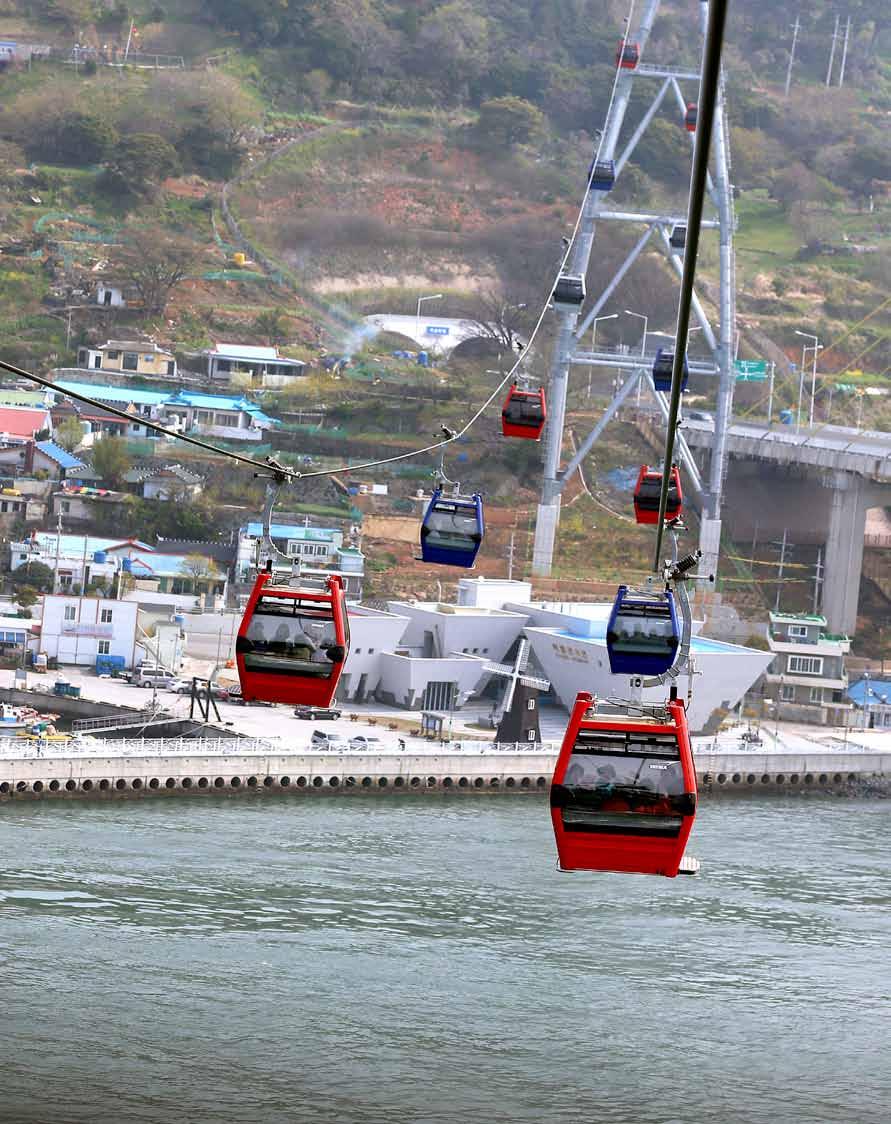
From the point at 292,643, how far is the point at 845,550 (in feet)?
84.4

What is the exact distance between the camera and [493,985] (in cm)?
1582

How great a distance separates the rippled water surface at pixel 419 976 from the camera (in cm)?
1313

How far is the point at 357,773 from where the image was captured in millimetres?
24781

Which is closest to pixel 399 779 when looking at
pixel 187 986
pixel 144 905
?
pixel 144 905

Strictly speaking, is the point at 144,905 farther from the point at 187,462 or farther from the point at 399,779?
the point at 187,462

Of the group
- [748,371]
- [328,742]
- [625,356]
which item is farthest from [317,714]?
[748,371]

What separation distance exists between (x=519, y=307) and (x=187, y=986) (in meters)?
35.7

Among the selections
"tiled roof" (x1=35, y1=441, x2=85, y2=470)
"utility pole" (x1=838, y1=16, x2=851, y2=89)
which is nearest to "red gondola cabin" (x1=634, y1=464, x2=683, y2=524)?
"tiled roof" (x1=35, y1=441, x2=85, y2=470)

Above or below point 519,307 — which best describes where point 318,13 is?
above

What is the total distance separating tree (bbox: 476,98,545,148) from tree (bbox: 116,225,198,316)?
1135cm

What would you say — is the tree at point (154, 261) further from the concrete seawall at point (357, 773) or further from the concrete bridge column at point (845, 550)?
the concrete seawall at point (357, 773)

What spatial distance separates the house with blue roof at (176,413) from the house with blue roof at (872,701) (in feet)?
42.3

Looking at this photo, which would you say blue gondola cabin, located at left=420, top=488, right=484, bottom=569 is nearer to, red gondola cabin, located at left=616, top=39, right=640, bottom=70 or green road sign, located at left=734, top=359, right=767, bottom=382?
red gondola cabin, located at left=616, top=39, right=640, bottom=70

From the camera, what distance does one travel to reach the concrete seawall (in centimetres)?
2303
